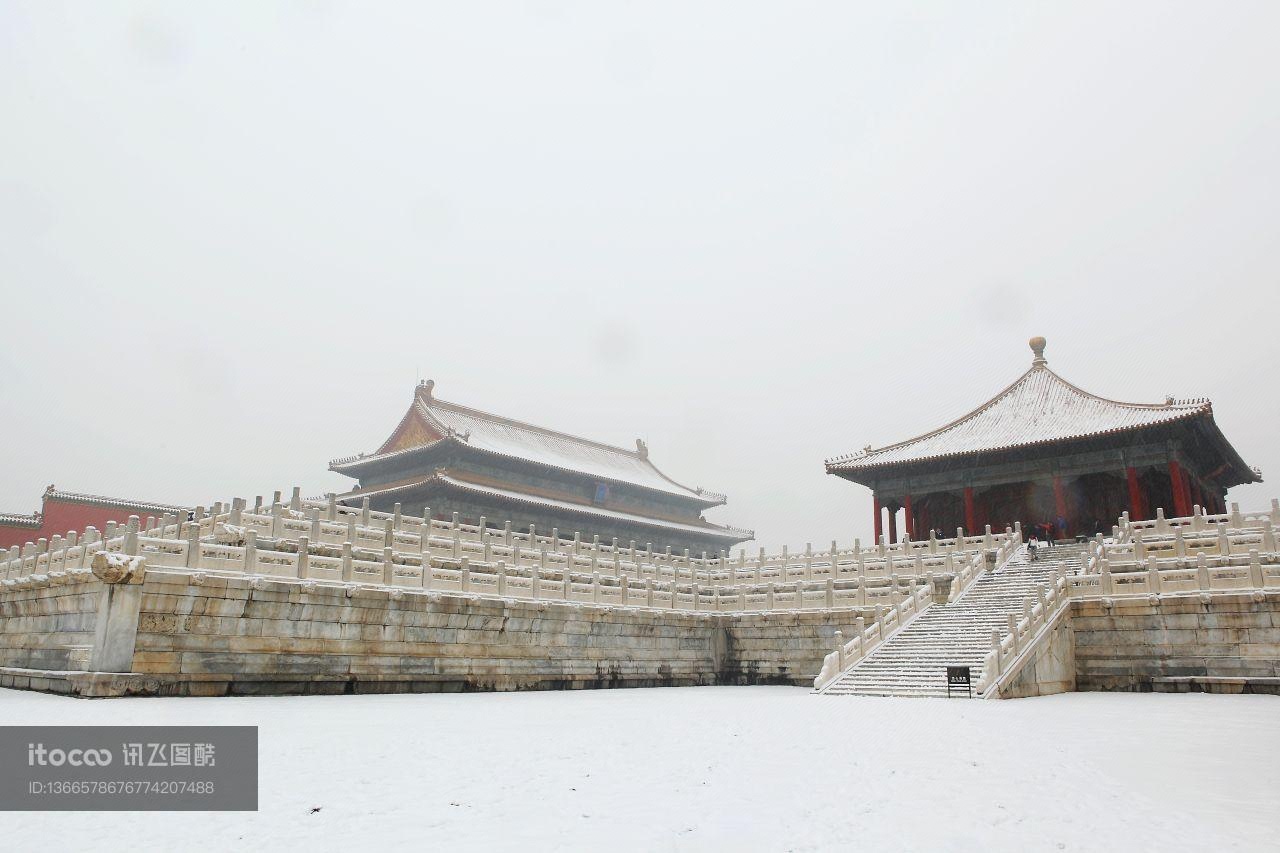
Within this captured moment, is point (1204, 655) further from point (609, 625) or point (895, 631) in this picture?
point (609, 625)

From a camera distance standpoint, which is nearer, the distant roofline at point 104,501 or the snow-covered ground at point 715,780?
the snow-covered ground at point 715,780

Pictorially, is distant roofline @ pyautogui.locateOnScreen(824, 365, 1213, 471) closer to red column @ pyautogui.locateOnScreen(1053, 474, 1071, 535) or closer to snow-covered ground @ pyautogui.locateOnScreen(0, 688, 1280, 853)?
red column @ pyautogui.locateOnScreen(1053, 474, 1071, 535)

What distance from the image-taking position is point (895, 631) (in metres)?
19.3

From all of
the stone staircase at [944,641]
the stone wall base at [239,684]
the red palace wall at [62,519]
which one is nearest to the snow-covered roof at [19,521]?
the red palace wall at [62,519]

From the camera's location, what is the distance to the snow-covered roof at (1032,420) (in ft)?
99.1

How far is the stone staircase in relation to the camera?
54.4 feet

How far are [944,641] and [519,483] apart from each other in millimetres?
24773

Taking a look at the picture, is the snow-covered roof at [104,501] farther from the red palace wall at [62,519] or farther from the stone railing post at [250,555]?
the stone railing post at [250,555]

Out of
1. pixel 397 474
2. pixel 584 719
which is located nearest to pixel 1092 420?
pixel 584 719

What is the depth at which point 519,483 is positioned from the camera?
39906mm

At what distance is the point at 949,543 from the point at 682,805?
20905mm

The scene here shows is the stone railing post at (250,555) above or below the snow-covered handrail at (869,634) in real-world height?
above

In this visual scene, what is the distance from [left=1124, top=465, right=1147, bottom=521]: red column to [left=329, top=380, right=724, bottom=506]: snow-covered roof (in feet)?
73.6

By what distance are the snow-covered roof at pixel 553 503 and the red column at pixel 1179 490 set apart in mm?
22035
